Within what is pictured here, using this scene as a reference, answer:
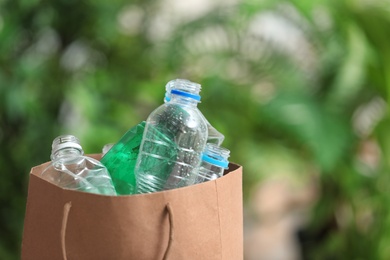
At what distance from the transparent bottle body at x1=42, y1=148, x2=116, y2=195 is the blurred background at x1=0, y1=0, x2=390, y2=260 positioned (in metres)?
0.96

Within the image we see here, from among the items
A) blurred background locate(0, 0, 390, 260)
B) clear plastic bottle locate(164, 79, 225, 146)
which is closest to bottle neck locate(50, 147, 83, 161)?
clear plastic bottle locate(164, 79, 225, 146)

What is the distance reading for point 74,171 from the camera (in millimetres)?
735

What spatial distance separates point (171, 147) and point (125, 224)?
12 cm

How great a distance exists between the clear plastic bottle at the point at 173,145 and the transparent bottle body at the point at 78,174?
0.04 meters

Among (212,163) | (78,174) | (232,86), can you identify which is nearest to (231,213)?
(212,163)

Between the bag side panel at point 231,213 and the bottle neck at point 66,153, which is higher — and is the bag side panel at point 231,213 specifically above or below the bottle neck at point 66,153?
below

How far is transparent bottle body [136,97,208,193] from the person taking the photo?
0.72 m

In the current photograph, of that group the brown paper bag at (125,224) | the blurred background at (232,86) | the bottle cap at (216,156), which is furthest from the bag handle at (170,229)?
the blurred background at (232,86)

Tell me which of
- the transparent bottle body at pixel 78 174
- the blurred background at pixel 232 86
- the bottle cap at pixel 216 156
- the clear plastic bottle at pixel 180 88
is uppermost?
the blurred background at pixel 232 86

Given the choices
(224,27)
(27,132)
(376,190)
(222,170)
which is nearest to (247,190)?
(376,190)

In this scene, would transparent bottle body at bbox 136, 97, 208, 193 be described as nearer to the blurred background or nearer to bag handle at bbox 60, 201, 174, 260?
bag handle at bbox 60, 201, 174, 260

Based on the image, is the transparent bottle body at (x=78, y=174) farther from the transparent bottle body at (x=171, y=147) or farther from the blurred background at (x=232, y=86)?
the blurred background at (x=232, y=86)

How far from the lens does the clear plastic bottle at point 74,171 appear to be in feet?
2.32

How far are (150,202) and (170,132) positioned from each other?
11 cm
